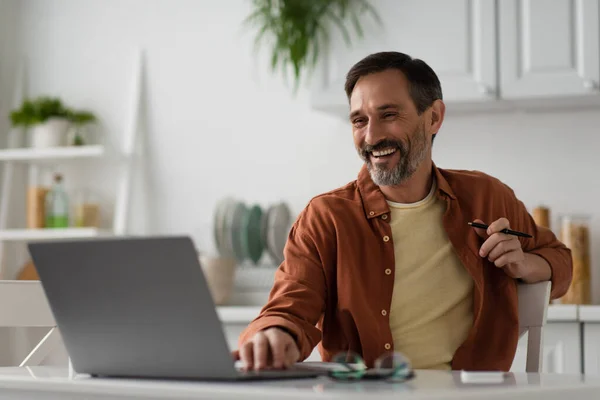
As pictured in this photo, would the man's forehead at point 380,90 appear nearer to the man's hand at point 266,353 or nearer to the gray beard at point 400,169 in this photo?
the gray beard at point 400,169

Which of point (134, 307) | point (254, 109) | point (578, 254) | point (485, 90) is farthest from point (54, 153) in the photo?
point (134, 307)

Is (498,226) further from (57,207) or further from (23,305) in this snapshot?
(57,207)

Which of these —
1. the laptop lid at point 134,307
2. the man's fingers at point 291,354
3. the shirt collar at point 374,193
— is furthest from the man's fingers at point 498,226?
the laptop lid at point 134,307

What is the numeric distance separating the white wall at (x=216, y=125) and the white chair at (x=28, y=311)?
2.02 m

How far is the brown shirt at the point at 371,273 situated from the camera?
5.89 feet

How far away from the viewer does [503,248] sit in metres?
1.75

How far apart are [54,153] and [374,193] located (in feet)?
7.15

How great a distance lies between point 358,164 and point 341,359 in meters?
2.48

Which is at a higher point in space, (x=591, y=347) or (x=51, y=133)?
(x=51, y=133)

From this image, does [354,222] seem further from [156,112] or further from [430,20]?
[156,112]

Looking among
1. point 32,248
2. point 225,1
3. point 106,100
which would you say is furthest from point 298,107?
point 32,248

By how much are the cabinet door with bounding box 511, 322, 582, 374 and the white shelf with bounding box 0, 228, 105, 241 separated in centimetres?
184

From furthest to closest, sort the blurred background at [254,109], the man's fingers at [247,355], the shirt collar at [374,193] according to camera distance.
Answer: the blurred background at [254,109]
the shirt collar at [374,193]
the man's fingers at [247,355]

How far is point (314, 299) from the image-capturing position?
1.75m
